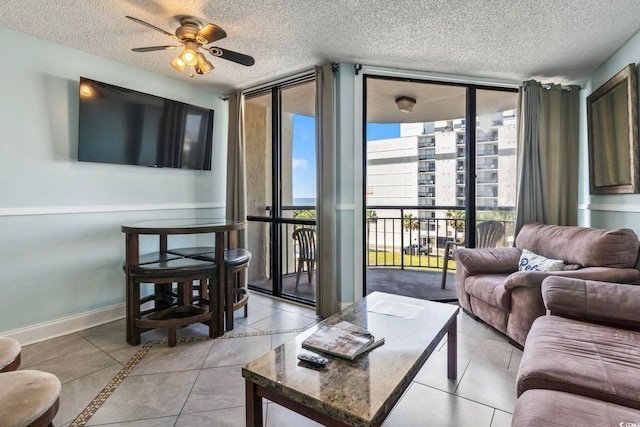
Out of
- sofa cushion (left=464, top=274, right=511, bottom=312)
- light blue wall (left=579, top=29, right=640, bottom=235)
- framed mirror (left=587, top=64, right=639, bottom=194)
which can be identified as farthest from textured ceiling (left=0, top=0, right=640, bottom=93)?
sofa cushion (left=464, top=274, right=511, bottom=312)

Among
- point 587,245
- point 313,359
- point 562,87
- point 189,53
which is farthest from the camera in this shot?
point 562,87

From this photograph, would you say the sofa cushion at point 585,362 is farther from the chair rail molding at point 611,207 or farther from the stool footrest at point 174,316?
the stool footrest at point 174,316

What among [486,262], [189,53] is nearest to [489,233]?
[486,262]

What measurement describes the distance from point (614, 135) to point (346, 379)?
3.13m

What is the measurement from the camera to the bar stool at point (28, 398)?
997 millimetres

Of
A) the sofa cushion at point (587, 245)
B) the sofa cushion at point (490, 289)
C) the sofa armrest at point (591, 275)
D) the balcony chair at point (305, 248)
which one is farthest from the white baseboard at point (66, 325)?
the sofa cushion at point (587, 245)

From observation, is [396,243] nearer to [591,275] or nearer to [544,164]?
[544,164]

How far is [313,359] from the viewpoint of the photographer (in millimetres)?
1239

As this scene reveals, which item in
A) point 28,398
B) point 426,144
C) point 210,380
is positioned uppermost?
point 426,144

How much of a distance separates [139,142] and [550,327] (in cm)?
345

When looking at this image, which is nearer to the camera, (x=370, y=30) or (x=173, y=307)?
(x=370, y=30)

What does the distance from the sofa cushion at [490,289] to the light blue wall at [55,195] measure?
310cm

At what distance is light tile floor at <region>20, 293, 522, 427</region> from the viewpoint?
157cm

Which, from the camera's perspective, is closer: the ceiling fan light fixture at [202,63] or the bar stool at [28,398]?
the bar stool at [28,398]
